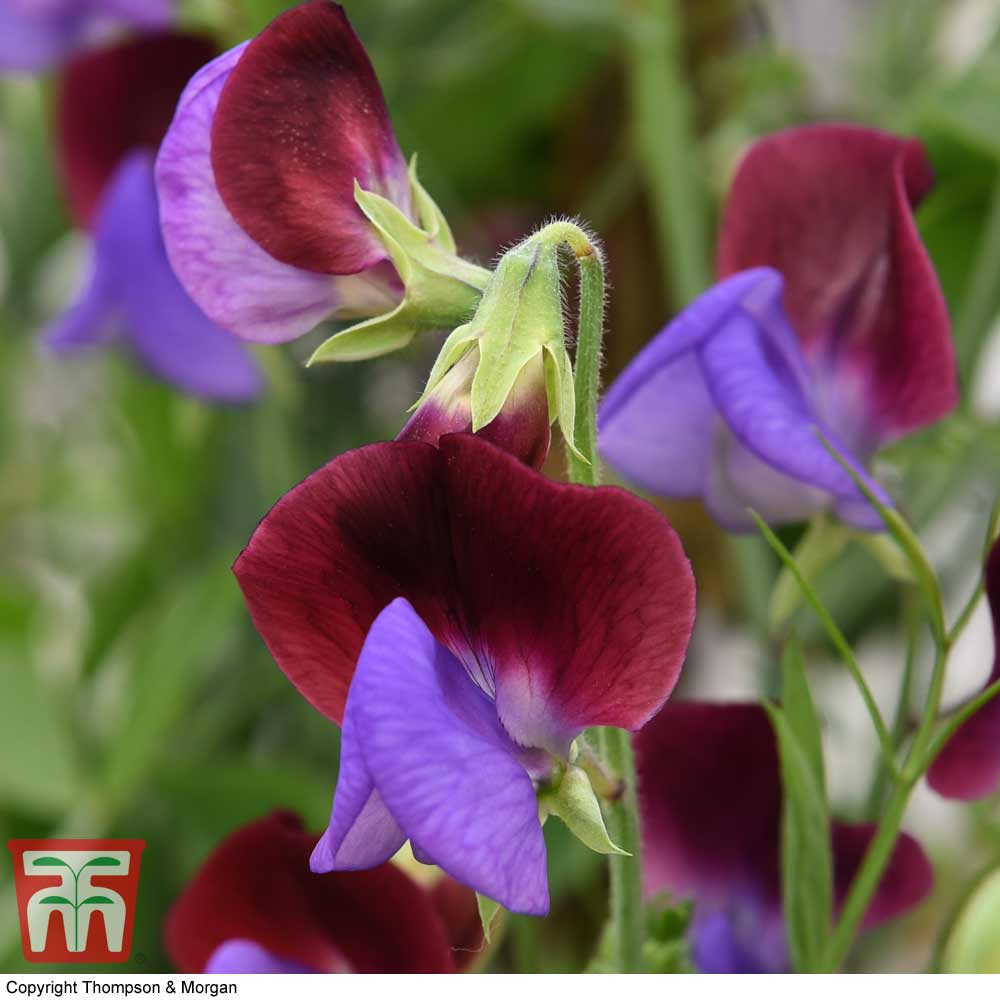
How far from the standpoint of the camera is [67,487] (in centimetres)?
117

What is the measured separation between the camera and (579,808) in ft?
0.91

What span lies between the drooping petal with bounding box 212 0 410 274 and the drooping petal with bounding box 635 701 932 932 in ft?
0.52

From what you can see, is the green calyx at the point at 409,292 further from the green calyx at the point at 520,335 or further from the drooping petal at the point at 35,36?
the drooping petal at the point at 35,36

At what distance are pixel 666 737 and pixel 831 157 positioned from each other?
16cm

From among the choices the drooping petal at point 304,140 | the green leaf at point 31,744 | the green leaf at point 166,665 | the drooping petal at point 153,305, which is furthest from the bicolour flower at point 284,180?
the green leaf at point 31,744

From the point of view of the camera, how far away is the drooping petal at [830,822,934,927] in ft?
1.28

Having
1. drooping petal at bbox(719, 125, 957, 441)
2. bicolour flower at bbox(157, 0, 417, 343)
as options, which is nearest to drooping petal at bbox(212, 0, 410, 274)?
bicolour flower at bbox(157, 0, 417, 343)

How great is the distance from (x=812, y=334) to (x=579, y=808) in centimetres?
17

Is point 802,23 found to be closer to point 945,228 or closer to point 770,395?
point 945,228

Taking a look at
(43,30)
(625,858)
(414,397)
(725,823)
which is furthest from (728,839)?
(43,30)

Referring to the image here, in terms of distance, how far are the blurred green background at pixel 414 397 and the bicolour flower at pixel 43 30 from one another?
8cm

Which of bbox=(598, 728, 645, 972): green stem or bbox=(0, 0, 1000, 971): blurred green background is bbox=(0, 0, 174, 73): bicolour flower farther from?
bbox=(598, 728, 645, 972): green stem
